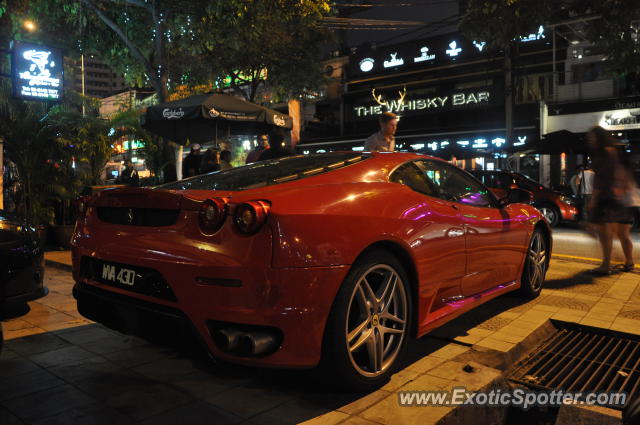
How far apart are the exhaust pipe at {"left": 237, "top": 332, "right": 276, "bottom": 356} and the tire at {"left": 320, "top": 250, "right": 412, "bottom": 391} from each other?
31cm

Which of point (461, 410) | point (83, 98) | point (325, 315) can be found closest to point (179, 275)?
point (325, 315)

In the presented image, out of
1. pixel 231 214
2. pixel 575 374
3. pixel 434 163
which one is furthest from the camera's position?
pixel 434 163

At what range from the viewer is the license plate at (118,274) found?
257 cm

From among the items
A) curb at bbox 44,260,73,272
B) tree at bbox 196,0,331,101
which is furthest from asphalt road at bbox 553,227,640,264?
tree at bbox 196,0,331,101

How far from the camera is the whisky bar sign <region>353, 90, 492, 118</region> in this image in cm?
2545

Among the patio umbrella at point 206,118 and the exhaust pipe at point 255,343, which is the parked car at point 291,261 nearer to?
the exhaust pipe at point 255,343

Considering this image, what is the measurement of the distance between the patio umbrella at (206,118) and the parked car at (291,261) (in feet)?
15.5

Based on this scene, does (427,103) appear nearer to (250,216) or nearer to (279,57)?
(279,57)

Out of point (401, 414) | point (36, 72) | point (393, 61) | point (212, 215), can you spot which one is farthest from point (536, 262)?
point (393, 61)

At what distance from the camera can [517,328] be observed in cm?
368

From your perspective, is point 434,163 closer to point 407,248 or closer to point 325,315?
point 407,248

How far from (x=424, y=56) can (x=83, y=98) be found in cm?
2074

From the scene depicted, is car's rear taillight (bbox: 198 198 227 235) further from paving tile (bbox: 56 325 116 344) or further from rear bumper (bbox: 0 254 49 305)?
rear bumper (bbox: 0 254 49 305)

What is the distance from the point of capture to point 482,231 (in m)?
3.62
